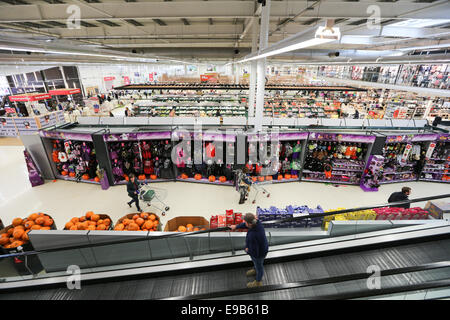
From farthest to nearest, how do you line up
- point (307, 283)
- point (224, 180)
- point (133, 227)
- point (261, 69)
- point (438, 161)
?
point (438, 161) < point (224, 180) < point (261, 69) < point (133, 227) < point (307, 283)

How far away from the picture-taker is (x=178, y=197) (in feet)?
23.8

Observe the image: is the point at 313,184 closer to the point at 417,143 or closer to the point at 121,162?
A: the point at 417,143

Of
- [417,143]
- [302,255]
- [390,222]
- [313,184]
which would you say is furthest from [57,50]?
[417,143]

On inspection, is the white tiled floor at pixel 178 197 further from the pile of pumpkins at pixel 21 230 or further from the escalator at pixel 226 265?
the escalator at pixel 226 265

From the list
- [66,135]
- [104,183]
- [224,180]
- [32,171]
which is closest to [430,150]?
[224,180]

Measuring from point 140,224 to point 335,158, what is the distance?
23.5ft

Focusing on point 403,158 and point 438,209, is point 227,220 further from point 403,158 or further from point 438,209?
point 403,158

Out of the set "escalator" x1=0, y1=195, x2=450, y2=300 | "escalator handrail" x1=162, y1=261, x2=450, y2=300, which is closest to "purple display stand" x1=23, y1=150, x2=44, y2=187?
"escalator" x1=0, y1=195, x2=450, y2=300

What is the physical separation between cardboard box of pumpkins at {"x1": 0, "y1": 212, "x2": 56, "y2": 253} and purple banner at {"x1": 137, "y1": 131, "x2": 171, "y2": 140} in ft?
12.0

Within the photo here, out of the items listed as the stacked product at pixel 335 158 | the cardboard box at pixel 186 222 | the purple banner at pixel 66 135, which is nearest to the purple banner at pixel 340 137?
the stacked product at pixel 335 158

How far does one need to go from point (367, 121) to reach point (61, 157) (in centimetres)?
1199

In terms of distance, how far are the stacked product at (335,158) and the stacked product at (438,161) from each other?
8.60ft

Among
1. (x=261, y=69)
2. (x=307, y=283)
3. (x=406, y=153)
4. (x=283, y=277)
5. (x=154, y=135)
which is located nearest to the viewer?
(x=307, y=283)

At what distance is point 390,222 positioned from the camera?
13.0 ft
